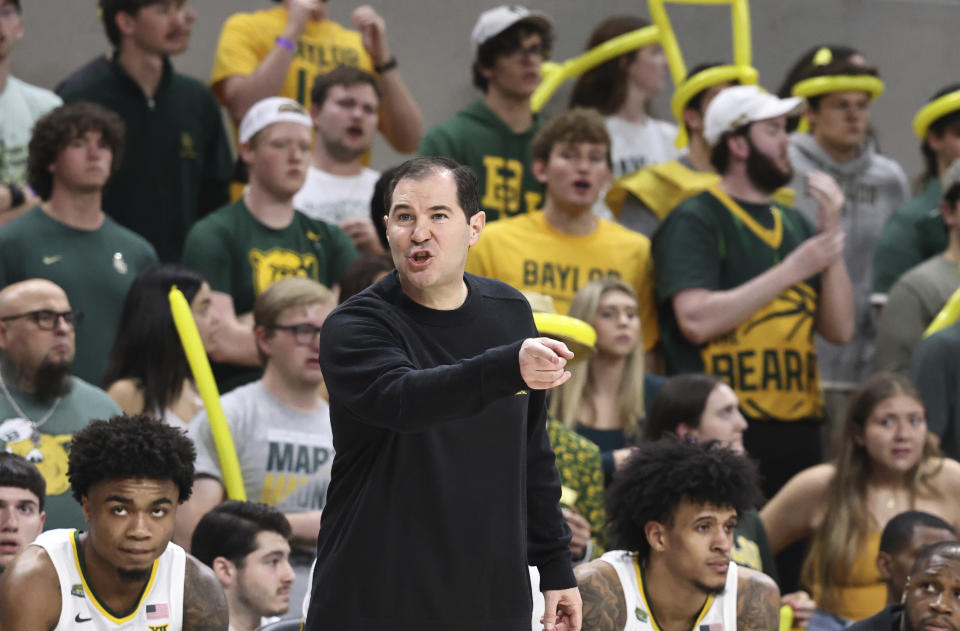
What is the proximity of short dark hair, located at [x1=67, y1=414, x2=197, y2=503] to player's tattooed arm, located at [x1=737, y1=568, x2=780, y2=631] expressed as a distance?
5.51 feet

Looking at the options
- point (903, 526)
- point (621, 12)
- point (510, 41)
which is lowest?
point (903, 526)

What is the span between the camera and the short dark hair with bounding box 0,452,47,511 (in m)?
4.36

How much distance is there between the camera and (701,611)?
14.6 feet

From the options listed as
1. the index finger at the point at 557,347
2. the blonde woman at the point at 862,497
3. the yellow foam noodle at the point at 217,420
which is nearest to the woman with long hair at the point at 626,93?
the blonde woman at the point at 862,497

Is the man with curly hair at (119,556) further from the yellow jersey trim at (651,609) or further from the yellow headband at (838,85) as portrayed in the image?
the yellow headband at (838,85)

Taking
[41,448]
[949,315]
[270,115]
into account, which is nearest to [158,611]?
[41,448]

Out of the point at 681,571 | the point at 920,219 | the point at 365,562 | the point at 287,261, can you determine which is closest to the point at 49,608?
the point at 365,562

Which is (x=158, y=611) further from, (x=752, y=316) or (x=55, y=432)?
(x=752, y=316)

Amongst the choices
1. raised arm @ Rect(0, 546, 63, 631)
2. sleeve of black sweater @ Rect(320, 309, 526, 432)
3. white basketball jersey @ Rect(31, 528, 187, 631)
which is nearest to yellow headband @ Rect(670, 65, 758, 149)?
white basketball jersey @ Rect(31, 528, 187, 631)

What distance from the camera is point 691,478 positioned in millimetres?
4484

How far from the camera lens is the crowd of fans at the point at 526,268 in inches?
209

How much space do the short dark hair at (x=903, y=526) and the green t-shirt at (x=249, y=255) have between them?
2.57 meters

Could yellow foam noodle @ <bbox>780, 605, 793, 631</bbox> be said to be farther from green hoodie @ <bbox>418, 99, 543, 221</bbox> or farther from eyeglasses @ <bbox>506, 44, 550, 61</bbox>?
eyeglasses @ <bbox>506, 44, 550, 61</bbox>

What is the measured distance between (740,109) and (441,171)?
164 inches
